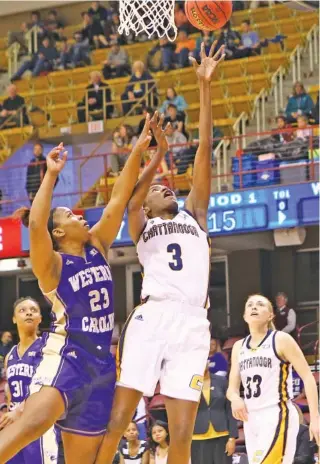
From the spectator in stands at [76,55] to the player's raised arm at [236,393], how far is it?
1396cm

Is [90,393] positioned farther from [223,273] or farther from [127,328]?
[223,273]

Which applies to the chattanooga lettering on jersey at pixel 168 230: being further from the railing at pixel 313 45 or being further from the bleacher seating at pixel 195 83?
the railing at pixel 313 45

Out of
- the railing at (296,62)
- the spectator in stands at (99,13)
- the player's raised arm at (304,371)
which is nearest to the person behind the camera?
the player's raised arm at (304,371)

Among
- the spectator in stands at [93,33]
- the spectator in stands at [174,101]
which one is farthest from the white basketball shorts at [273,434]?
the spectator in stands at [93,33]

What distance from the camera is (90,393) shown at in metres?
6.03

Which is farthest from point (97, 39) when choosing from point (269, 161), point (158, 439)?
point (158, 439)

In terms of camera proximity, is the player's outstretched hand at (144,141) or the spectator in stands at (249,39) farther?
the spectator in stands at (249,39)

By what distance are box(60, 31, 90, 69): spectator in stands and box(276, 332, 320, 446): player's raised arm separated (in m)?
14.2

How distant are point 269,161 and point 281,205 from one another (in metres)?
0.85

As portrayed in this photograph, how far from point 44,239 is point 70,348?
65cm

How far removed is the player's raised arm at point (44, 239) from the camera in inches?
239

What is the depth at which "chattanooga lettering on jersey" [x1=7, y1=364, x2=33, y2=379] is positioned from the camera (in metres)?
8.22

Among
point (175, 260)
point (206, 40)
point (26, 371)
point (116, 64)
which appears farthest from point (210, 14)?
point (116, 64)

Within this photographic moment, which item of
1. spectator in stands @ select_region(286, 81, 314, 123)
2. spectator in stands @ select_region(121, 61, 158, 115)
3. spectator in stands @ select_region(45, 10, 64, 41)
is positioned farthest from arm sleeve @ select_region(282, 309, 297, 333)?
spectator in stands @ select_region(45, 10, 64, 41)
